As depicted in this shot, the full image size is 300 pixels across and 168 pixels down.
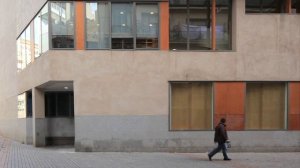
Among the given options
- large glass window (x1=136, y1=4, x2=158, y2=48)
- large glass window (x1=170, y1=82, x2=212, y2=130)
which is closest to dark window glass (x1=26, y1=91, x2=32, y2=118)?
large glass window (x1=136, y1=4, x2=158, y2=48)

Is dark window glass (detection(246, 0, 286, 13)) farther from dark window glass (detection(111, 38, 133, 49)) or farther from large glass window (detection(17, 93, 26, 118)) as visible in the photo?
large glass window (detection(17, 93, 26, 118))

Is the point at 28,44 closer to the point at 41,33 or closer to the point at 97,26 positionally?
the point at 41,33

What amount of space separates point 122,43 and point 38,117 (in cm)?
765

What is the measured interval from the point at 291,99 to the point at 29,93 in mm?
16384

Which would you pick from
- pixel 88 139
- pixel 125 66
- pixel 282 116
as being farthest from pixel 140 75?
pixel 282 116

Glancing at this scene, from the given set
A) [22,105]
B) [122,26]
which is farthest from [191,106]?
[22,105]

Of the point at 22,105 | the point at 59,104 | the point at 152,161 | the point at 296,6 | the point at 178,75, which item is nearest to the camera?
the point at 152,161

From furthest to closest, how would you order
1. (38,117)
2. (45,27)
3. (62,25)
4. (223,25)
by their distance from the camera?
(38,117) → (45,27) → (223,25) → (62,25)

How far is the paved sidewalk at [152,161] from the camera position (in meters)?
15.1

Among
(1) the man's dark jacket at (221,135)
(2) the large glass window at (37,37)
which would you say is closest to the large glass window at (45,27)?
(2) the large glass window at (37,37)

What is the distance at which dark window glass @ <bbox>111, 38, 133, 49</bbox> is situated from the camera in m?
19.6

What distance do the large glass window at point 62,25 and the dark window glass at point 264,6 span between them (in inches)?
319

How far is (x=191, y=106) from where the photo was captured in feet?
65.1

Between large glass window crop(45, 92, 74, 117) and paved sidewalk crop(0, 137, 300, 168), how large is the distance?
7.60 m
